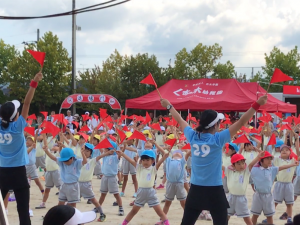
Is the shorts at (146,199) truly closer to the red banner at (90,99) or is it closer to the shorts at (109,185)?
the shorts at (109,185)

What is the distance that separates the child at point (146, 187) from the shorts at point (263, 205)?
142 centimetres

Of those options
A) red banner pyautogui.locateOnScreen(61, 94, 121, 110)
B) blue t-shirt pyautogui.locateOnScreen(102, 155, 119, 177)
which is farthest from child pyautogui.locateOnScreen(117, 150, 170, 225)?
red banner pyautogui.locateOnScreen(61, 94, 121, 110)

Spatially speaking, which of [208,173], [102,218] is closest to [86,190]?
[102,218]

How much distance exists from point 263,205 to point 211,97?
13217 mm

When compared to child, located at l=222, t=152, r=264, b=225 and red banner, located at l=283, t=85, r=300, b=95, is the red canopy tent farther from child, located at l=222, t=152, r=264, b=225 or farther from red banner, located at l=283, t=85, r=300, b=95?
child, located at l=222, t=152, r=264, b=225

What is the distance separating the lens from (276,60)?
39875mm

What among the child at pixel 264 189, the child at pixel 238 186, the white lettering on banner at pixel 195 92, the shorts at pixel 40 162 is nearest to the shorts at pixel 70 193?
the child at pixel 238 186

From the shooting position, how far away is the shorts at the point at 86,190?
8082 millimetres

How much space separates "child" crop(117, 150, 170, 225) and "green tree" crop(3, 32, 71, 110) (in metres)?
27.4

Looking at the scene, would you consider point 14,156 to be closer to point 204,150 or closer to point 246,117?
point 204,150

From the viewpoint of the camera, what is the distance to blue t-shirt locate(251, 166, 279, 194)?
274 inches

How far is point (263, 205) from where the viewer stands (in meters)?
6.88

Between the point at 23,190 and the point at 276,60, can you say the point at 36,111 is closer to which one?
the point at 276,60

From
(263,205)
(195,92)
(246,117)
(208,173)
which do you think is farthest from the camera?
(195,92)
